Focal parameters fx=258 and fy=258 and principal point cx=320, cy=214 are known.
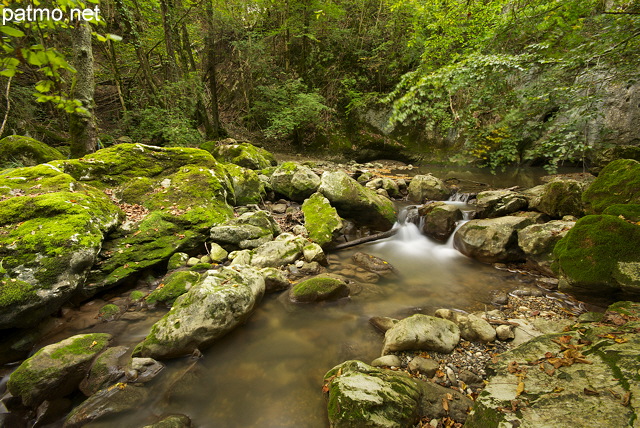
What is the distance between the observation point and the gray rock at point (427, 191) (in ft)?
32.8

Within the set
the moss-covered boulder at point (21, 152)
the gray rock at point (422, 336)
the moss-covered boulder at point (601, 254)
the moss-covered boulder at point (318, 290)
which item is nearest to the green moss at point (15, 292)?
the moss-covered boulder at point (318, 290)

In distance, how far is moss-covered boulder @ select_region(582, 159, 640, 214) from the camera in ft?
16.2

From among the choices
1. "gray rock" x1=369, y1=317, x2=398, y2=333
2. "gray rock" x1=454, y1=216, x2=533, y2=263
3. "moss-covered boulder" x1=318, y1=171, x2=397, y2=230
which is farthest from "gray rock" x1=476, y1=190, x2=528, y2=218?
"gray rock" x1=369, y1=317, x2=398, y2=333

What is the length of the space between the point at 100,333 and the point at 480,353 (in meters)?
5.03

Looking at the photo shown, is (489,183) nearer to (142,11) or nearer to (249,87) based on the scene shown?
(249,87)

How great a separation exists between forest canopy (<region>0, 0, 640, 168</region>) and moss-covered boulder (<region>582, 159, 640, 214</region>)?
63 centimetres

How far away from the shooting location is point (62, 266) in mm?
3496

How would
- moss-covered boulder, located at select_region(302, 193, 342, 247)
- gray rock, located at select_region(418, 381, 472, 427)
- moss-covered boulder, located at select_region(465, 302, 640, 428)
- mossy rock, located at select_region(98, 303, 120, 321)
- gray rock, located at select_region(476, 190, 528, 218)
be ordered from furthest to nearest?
gray rock, located at select_region(476, 190, 528, 218) < moss-covered boulder, located at select_region(302, 193, 342, 247) < mossy rock, located at select_region(98, 303, 120, 321) < gray rock, located at select_region(418, 381, 472, 427) < moss-covered boulder, located at select_region(465, 302, 640, 428)

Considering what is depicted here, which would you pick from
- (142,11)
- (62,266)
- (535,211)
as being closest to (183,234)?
(62,266)

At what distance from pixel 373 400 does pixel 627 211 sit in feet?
17.5

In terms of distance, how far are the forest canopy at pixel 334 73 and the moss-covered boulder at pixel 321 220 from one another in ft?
8.62

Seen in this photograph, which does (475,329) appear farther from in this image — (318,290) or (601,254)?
(318,290)

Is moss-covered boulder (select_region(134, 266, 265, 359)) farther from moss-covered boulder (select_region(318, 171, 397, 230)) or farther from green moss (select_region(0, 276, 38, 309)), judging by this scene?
moss-covered boulder (select_region(318, 171, 397, 230))

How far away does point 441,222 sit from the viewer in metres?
7.43
